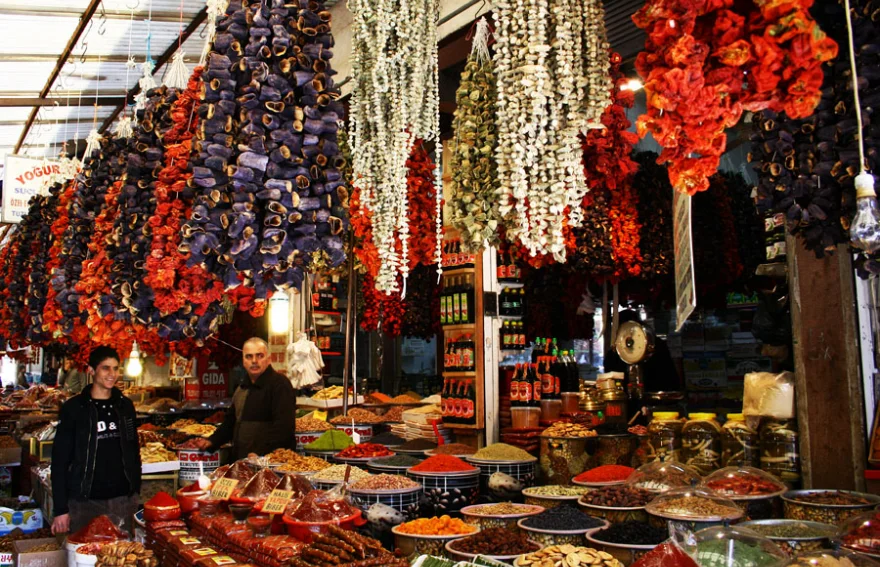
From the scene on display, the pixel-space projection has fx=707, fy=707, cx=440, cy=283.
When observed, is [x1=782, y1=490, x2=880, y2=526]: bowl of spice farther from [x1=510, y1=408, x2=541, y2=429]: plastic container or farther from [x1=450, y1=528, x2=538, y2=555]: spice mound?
[x1=510, y1=408, x2=541, y2=429]: plastic container

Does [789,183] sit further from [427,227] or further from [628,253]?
[628,253]

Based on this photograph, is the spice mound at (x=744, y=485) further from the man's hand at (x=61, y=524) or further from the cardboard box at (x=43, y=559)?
the man's hand at (x=61, y=524)

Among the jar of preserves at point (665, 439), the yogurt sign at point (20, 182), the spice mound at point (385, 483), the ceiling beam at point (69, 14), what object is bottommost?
the spice mound at point (385, 483)

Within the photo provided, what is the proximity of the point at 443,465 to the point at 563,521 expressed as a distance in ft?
3.78

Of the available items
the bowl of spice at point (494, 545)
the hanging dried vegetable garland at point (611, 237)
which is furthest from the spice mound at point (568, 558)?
the hanging dried vegetable garland at point (611, 237)

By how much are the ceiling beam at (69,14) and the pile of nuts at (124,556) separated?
13.2 ft

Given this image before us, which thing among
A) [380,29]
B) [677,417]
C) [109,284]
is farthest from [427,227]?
[677,417]

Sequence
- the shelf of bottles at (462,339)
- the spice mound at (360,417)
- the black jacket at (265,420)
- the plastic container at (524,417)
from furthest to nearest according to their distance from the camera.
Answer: the spice mound at (360,417) → the shelf of bottles at (462,339) → the plastic container at (524,417) → the black jacket at (265,420)

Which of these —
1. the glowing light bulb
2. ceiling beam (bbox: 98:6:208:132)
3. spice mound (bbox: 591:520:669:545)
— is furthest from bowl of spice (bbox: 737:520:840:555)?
ceiling beam (bbox: 98:6:208:132)

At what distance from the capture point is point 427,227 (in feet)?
12.7

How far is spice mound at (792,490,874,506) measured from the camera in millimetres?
2766

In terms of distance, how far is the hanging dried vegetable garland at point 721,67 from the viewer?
5.39 feet

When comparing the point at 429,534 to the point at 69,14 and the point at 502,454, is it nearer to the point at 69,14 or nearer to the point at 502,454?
the point at 502,454

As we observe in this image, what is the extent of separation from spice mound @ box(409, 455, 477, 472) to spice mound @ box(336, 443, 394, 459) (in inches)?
23.8
